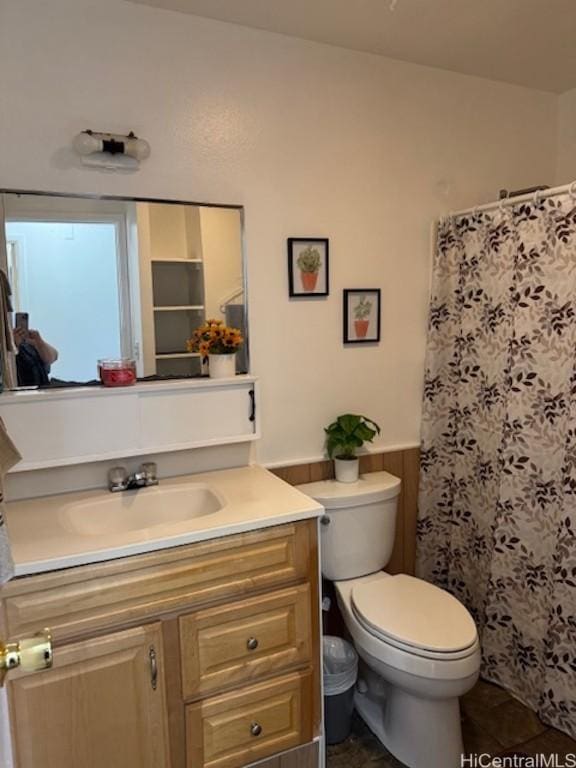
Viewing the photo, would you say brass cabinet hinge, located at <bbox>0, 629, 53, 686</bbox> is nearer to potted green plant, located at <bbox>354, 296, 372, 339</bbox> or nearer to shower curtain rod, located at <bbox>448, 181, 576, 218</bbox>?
potted green plant, located at <bbox>354, 296, 372, 339</bbox>

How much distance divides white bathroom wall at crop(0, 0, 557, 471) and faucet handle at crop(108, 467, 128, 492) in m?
0.53

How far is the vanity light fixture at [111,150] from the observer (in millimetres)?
1704

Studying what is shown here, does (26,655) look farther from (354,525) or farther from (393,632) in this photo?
(354,525)

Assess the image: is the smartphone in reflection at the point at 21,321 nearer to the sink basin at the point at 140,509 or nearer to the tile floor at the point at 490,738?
the sink basin at the point at 140,509

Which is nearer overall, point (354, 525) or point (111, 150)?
point (111, 150)

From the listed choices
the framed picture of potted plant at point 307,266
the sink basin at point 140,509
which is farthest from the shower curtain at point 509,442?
the sink basin at point 140,509

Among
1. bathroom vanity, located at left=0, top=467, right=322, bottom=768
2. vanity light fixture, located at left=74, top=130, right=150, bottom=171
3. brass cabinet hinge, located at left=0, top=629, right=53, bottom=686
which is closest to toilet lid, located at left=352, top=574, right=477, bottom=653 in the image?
bathroom vanity, located at left=0, top=467, right=322, bottom=768

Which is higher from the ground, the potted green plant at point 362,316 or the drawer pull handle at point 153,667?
the potted green plant at point 362,316

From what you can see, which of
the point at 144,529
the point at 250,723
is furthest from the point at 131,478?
the point at 250,723

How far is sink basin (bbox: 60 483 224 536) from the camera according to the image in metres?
1.71

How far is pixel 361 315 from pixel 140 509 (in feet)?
3.72

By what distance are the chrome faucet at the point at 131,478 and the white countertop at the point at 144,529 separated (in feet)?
0.08

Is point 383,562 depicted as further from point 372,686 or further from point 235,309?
point 235,309

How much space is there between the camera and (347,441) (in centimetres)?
217
